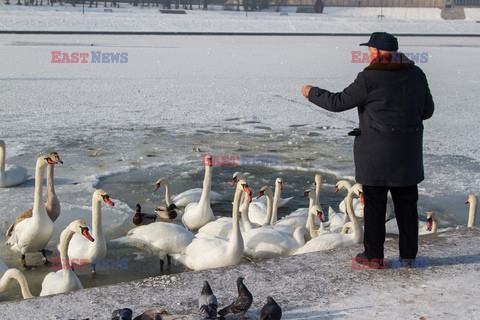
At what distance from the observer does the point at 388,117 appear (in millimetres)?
3910

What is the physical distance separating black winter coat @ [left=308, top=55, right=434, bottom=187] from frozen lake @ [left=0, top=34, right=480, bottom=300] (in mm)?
2178

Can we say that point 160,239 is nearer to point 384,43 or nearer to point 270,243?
point 270,243

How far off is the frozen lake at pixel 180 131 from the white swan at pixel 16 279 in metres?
0.23

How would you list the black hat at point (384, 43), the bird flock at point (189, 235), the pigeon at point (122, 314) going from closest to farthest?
the pigeon at point (122, 314), the black hat at point (384, 43), the bird flock at point (189, 235)

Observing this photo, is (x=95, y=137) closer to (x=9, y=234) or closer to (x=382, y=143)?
(x=9, y=234)

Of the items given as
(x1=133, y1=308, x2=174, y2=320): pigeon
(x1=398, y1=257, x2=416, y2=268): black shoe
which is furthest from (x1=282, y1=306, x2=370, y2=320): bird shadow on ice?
(x1=398, y1=257, x2=416, y2=268): black shoe

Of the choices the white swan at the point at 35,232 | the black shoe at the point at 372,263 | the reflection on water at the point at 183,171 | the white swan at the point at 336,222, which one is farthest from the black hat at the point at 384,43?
the white swan at the point at 35,232

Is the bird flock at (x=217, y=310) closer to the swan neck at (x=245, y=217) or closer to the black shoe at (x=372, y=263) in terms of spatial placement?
the black shoe at (x=372, y=263)

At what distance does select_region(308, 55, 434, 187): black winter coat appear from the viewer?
3.89 m

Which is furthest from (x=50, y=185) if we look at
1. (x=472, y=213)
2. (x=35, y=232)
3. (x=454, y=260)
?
(x=472, y=213)

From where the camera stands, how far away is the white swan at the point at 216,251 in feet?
17.1

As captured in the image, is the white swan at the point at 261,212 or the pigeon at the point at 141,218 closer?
the pigeon at the point at 141,218

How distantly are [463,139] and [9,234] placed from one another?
6965 mm

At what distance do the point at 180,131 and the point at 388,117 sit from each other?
743 cm
